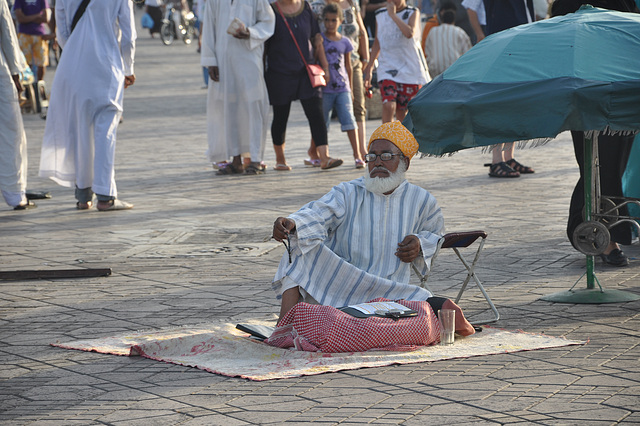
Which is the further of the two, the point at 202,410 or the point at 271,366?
the point at 271,366

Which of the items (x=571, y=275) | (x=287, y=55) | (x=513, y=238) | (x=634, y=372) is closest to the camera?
(x=634, y=372)

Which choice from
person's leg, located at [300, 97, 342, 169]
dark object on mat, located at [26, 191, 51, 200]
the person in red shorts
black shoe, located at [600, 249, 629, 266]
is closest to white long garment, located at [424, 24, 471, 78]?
the person in red shorts

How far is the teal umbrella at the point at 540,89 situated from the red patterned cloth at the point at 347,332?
106 centimetres

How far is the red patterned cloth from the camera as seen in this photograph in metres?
5.23

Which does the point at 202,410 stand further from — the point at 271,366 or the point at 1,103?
the point at 1,103

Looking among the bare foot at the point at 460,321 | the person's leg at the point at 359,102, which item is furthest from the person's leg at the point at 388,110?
the bare foot at the point at 460,321

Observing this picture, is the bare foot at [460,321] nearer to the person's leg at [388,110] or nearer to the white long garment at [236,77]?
the white long garment at [236,77]

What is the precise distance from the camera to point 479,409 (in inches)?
169

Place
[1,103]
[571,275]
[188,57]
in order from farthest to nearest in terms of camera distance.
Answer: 1. [188,57]
2. [1,103]
3. [571,275]

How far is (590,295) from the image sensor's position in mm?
6305

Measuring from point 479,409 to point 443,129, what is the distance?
197 centimetres

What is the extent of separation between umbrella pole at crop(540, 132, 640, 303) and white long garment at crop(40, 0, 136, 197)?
4.91 m

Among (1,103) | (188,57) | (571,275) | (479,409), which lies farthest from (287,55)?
(188,57)

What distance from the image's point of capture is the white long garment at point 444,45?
1391cm
